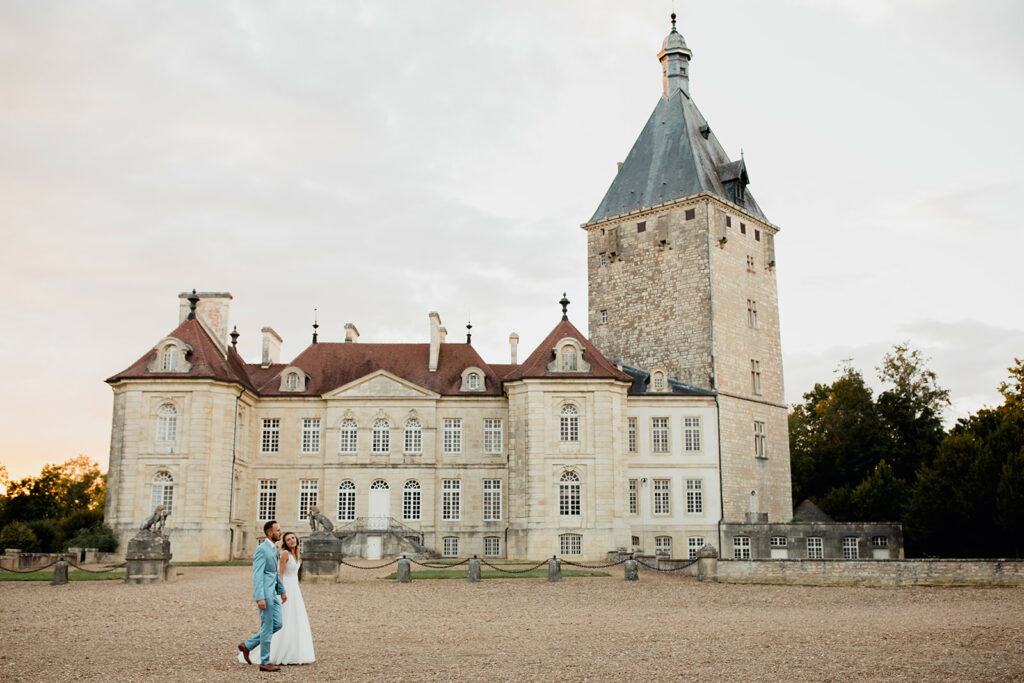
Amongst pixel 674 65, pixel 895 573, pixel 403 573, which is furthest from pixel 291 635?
pixel 674 65

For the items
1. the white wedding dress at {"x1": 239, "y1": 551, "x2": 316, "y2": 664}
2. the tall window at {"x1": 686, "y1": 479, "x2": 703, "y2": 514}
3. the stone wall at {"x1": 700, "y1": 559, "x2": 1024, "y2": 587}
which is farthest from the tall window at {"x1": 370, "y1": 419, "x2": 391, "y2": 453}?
the white wedding dress at {"x1": 239, "y1": 551, "x2": 316, "y2": 664}

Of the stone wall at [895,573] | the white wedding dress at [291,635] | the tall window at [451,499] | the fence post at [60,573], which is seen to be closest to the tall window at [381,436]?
the tall window at [451,499]

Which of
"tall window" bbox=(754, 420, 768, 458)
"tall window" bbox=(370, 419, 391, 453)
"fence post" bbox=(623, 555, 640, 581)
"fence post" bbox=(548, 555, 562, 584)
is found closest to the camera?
"fence post" bbox=(548, 555, 562, 584)

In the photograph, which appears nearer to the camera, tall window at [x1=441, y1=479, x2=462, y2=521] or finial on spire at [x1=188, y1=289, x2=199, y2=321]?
finial on spire at [x1=188, y1=289, x2=199, y2=321]

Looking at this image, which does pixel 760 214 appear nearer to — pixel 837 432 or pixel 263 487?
pixel 837 432

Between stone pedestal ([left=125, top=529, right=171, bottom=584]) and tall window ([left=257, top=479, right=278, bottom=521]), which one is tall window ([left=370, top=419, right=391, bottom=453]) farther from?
stone pedestal ([left=125, top=529, right=171, bottom=584])

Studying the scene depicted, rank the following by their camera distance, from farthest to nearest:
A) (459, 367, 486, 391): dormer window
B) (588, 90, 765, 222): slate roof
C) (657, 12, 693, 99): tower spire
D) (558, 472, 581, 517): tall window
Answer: (657, 12, 693, 99): tower spire → (588, 90, 765, 222): slate roof → (459, 367, 486, 391): dormer window → (558, 472, 581, 517): tall window

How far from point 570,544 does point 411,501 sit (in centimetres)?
703

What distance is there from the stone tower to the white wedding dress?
1120 inches

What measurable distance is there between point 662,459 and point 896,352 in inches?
639

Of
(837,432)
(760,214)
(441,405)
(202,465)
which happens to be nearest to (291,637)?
(202,465)

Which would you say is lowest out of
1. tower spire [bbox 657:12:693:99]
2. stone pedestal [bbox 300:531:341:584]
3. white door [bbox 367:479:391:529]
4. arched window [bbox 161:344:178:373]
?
stone pedestal [bbox 300:531:341:584]

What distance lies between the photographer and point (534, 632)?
43.4 feet

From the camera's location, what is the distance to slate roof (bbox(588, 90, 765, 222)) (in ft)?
134
